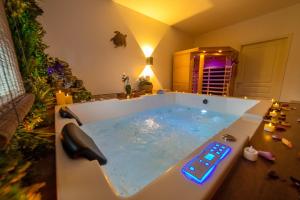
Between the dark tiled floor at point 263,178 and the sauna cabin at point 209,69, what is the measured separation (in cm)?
260

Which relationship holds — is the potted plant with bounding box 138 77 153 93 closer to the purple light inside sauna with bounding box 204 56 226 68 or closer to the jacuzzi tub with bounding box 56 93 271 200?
the purple light inside sauna with bounding box 204 56 226 68

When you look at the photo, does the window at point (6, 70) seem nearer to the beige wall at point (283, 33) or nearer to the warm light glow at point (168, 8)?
the warm light glow at point (168, 8)

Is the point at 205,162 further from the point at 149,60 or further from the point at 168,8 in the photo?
the point at 168,8

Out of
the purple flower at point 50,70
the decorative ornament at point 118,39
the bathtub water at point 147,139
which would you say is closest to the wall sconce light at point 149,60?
the decorative ornament at point 118,39

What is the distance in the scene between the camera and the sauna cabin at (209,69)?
3033 millimetres

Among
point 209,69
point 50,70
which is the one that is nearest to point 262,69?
point 209,69

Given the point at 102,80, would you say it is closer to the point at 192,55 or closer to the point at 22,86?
the point at 22,86

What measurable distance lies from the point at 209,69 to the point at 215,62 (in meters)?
0.23

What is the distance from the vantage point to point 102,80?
2.53 meters

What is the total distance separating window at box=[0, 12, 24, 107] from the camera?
825mm

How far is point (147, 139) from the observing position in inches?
56.9

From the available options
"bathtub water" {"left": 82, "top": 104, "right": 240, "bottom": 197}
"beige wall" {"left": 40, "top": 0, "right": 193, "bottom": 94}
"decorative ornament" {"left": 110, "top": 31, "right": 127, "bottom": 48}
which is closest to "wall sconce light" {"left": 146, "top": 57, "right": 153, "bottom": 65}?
"beige wall" {"left": 40, "top": 0, "right": 193, "bottom": 94}

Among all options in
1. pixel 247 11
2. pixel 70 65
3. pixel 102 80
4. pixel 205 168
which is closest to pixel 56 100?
pixel 70 65

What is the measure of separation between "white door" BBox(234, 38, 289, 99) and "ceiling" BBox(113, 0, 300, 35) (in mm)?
746
